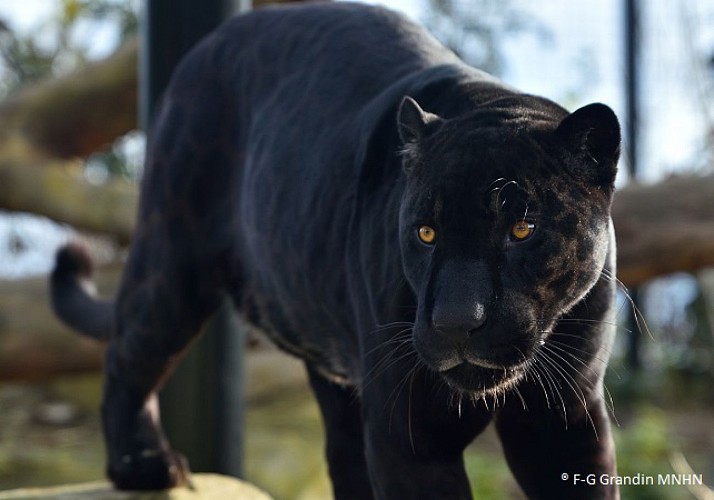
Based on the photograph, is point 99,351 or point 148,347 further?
point 99,351

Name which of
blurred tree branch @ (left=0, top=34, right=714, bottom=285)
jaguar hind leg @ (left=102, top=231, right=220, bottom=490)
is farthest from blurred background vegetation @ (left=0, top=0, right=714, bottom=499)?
jaguar hind leg @ (left=102, top=231, right=220, bottom=490)

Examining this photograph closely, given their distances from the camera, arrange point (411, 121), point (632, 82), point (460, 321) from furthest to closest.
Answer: point (632, 82), point (411, 121), point (460, 321)

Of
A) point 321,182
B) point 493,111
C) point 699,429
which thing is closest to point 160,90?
point 321,182

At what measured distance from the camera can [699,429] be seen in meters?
7.30

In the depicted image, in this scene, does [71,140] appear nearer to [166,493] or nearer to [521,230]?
[166,493]

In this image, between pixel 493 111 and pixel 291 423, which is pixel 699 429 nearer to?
pixel 291 423

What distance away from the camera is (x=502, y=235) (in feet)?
6.35

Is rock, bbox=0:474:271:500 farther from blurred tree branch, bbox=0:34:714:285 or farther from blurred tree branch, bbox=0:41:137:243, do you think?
blurred tree branch, bbox=0:41:137:243

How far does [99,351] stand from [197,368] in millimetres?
1157

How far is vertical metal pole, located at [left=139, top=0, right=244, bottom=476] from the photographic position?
13.2 ft

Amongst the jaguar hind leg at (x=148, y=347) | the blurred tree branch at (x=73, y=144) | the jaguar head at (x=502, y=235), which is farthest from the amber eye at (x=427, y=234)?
the blurred tree branch at (x=73, y=144)

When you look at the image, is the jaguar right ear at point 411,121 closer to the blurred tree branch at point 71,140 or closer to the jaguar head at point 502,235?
the jaguar head at point 502,235

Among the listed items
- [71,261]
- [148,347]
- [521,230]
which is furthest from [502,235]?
[71,261]

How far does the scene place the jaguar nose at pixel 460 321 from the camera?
186cm
